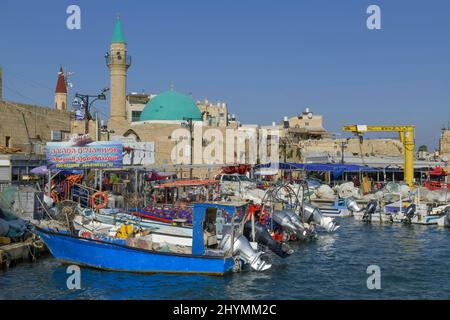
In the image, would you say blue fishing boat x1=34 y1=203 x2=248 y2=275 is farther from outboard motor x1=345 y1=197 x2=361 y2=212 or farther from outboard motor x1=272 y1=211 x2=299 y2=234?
outboard motor x1=345 y1=197 x2=361 y2=212

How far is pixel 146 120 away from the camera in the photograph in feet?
200

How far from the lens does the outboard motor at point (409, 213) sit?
33.8 metres

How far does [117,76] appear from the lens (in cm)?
5534

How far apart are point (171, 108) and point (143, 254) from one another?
136ft

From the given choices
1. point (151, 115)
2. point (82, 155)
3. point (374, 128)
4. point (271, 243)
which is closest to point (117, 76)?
point (151, 115)

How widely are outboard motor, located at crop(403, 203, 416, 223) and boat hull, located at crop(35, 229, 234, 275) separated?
1734cm

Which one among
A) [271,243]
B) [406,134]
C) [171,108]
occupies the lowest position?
[271,243]

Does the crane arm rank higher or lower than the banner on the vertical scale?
higher

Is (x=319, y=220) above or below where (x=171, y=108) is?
below

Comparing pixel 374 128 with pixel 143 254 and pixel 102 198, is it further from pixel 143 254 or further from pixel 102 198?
pixel 143 254

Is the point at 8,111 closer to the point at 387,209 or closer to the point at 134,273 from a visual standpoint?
the point at 134,273

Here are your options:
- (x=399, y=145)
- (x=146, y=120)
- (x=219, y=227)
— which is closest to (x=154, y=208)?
(x=219, y=227)

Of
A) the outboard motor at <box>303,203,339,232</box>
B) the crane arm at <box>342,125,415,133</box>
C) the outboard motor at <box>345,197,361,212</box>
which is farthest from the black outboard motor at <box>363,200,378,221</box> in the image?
the crane arm at <box>342,125,415,133</box>

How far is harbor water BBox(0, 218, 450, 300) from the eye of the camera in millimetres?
17641
